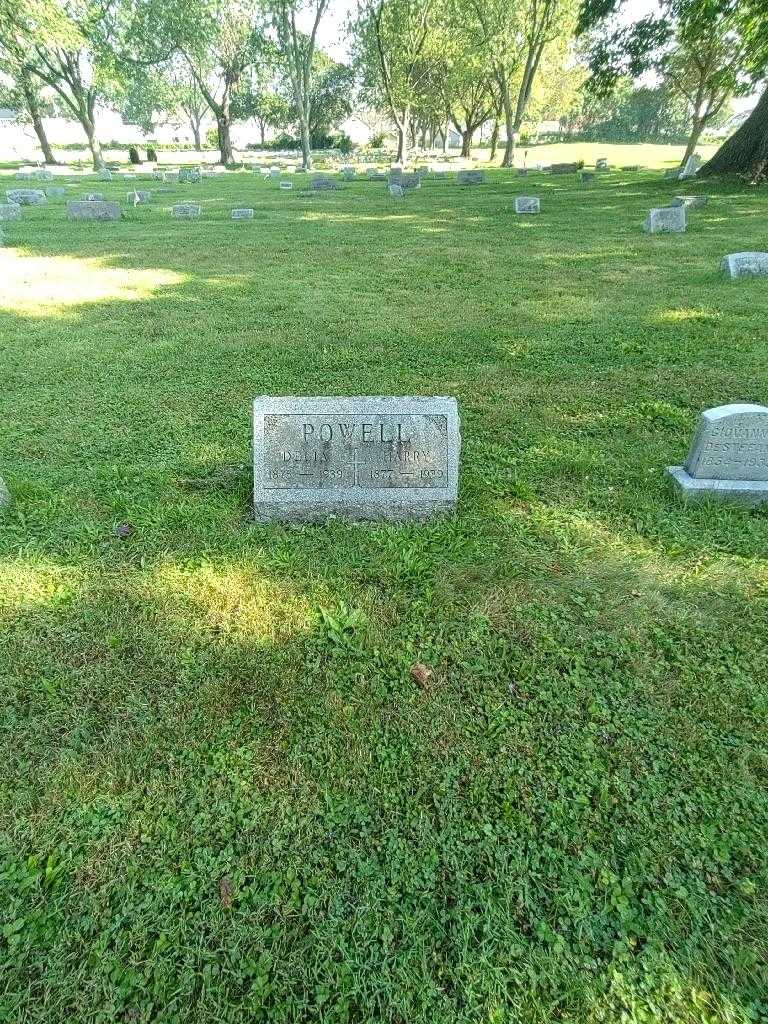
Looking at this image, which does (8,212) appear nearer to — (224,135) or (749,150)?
(749,150)

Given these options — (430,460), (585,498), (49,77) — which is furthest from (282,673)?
(49,77)

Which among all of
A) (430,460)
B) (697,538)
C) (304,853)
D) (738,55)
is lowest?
(304,853)

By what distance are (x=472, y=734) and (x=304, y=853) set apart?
783mm

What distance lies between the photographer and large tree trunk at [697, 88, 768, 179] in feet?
53.6

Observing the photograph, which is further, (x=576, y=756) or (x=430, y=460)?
(x=430, y=460)

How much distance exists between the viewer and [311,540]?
10.9 ft

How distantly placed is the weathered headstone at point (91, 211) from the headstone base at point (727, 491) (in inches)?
646

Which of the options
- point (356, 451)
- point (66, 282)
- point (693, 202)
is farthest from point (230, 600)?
point (693, 202)

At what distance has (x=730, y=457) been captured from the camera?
3541 millimetres

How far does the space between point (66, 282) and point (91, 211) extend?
25.9 feet

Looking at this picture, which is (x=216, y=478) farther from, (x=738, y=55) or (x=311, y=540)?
(x=738, y=55)

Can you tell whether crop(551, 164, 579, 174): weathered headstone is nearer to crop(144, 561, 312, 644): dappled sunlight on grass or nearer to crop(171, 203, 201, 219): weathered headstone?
crop(171, 203, 201, 219): weathered headstone

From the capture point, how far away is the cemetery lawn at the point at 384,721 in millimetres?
1622

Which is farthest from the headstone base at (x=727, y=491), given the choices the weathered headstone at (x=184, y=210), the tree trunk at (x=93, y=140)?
the tree trunk at (x=93, y=140)
